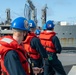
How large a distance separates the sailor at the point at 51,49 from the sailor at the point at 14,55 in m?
4.34

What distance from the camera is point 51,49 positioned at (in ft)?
26.6

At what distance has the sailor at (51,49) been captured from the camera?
791cm

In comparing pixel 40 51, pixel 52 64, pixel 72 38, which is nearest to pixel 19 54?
pixel 40 51

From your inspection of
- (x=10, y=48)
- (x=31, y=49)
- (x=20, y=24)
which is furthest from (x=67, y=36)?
(x=10, y=48)

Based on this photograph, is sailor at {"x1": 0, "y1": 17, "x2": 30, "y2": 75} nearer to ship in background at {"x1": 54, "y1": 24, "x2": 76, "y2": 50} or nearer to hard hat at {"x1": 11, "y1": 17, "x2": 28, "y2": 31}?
hard hat at {"x1": 11, "y1": 17, "x2": 28, "y2": 31}

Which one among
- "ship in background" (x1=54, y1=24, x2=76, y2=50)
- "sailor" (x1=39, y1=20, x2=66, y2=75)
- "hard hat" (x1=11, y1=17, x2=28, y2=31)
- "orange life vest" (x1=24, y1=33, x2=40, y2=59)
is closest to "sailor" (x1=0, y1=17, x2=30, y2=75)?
"hard hat" (x1=11, y1=17, x2=28, y2=31)

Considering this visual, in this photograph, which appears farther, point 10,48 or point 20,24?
point 20,24

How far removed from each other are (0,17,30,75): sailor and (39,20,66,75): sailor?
4.34 meters

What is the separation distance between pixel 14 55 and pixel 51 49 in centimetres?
493

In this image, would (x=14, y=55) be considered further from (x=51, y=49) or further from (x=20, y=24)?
(x=51, y=49)

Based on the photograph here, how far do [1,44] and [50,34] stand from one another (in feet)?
15.8

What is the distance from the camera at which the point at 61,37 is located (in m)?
22.6

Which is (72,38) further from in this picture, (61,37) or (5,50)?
(5,50)

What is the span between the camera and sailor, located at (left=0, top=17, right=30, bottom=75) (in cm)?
318
